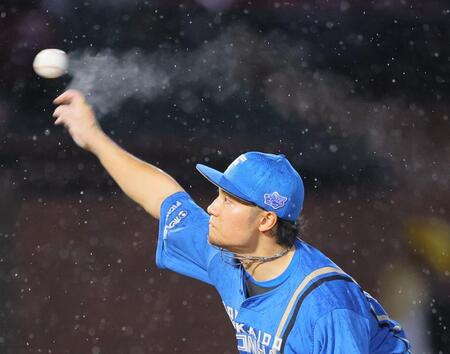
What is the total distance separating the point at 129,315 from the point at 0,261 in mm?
1197

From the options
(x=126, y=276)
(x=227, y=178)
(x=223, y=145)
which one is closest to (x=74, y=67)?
(x=223, y=145)

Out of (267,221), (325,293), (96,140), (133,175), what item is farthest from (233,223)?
(96,140)

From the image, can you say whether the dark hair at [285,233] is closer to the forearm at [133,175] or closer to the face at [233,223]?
the face at [233,223]

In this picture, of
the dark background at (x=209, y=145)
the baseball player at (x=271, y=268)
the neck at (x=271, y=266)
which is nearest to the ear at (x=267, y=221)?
the baseball player at (x=271, y=268)

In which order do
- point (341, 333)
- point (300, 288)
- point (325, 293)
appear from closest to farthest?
point (341, 333) < point (325, 293) < point (300, 288)

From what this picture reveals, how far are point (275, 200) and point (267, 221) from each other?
0.31 ft

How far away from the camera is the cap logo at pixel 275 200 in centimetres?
293

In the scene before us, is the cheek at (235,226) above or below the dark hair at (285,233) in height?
above

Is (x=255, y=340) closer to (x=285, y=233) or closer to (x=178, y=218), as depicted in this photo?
(x=285, y=233)

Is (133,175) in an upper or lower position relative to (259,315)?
upper

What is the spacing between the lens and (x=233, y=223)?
2.96m

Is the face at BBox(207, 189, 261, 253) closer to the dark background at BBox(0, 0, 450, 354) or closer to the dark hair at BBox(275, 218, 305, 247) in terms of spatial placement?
the dark hair at BBox(275, 218, 305, 247)

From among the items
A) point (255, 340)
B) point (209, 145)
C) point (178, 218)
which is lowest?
point (255, 340)

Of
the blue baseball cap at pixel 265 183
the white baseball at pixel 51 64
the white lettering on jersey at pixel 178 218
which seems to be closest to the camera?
the blue baseball cap at pixel 265 183
